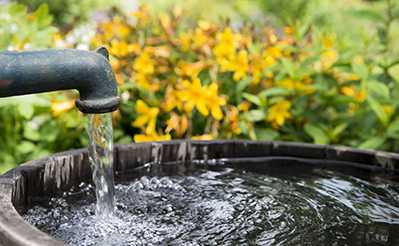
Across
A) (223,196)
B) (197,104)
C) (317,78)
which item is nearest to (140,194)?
Answer: (223,196)

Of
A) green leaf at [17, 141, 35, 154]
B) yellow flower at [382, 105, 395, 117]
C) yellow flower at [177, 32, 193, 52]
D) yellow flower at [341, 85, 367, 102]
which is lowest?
green leaf at [17, 141, 35, 154]

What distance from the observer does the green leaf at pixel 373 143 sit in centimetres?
252

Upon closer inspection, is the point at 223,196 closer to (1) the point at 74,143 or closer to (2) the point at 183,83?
(2) the point at 183,83

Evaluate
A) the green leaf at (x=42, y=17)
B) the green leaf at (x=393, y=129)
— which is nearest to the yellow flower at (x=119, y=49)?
the green leaf at (x=42, y=17)

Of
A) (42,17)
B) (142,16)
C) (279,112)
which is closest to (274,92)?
(279,112)

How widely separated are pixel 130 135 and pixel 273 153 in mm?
1050

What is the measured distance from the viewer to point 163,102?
9.24ft

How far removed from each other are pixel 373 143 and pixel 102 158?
1.32 metres

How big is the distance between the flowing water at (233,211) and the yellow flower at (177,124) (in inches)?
26.8

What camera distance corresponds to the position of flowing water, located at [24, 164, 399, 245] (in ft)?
4.65

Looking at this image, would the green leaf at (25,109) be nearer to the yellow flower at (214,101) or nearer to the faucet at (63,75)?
the yellow flower at (214,101)

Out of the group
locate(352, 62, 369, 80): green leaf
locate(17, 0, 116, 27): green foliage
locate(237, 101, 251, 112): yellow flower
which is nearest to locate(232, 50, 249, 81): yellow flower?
locate(237, 101, 251, 112): yellow flower

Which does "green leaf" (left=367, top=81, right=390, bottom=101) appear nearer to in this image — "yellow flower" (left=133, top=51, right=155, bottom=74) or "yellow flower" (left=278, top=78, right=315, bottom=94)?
"yellow flower" (left=278, top=78, right=315, bottom=94)

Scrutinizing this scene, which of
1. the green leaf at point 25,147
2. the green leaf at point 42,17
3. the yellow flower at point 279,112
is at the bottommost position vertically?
the green leaf at point 25,147
